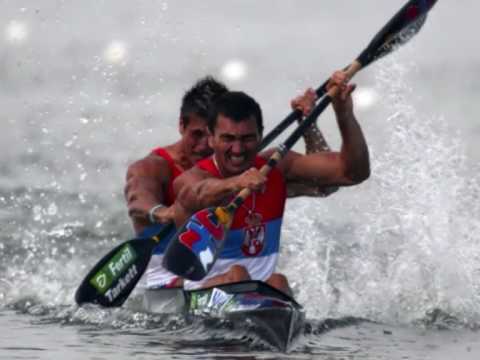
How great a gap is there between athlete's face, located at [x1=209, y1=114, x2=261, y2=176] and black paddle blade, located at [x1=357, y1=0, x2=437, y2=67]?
931mm

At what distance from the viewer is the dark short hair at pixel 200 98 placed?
990 cm

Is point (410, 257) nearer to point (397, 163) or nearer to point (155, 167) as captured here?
point (397, 163)

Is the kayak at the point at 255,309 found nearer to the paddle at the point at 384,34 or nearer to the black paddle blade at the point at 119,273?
the black paddle blade at the point at 119,273

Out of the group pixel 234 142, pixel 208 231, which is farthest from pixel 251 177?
pixel 208 231

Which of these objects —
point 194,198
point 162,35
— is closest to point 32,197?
point 162,35

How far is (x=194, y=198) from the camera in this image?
889 cm

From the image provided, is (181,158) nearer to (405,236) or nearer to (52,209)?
(405,236)

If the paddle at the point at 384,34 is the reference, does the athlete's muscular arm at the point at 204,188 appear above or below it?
below

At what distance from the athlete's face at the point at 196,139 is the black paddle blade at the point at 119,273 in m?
0.53

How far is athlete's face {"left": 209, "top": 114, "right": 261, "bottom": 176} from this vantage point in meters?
8.68

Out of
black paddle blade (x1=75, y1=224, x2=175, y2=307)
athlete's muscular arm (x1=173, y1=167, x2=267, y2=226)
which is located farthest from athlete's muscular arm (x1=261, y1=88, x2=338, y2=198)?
black paddle blade (x1=75, y1=224, x2=175, y2=307)

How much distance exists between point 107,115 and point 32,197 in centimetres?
282

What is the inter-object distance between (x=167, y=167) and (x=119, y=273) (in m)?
0.75

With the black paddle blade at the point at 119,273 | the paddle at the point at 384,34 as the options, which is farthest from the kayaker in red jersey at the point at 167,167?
the paddle at the point at 384,34
